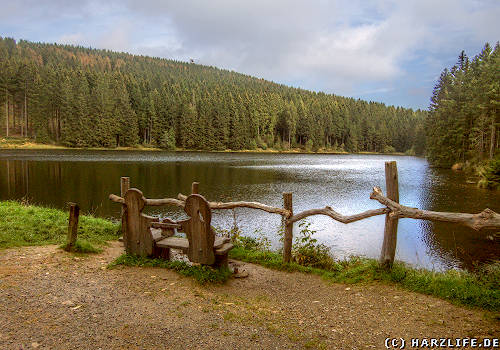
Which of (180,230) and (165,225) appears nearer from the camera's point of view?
(180,230)

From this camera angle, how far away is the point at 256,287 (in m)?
6.29

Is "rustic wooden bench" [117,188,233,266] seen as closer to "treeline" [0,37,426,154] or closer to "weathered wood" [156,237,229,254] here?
"weathered wood" [156,237,229,254]

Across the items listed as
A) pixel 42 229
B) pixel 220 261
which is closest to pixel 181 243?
pixel 220 261

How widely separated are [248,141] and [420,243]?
83831 millimetres

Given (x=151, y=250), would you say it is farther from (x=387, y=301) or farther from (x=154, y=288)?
(x=387, y=301)

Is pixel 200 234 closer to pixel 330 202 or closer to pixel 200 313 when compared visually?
pixel 200 313

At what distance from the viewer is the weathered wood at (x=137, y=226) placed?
6746 mm

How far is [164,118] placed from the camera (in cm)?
9050

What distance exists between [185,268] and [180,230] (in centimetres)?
84

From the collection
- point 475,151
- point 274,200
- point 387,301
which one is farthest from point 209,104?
point 387,301

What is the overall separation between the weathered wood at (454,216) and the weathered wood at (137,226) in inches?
179

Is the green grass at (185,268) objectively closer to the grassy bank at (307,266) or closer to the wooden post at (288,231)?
the grassy bank at (307,266)

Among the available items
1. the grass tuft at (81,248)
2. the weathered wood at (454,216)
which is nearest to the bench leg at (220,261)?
the weathered wood at (454,216)

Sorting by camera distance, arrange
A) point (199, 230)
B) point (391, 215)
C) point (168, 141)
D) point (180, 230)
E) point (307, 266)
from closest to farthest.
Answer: point (391, 215) < point (199, 230) < point (180, 230) < point (307, 266) < point (168, 141)
